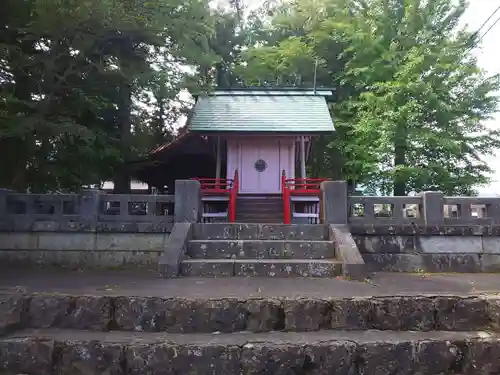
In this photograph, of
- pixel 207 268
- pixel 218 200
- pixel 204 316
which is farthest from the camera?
pixel 218 200

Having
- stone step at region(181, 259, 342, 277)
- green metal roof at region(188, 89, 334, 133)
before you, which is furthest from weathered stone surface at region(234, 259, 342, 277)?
green metal roof at region(188, 89, 334, 133)

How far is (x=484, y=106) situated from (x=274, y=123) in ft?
23.0

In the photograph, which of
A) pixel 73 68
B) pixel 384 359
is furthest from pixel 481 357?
pixel 73 68

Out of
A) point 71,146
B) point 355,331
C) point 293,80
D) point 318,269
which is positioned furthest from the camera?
point 293,80

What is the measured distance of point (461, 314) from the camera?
452cm

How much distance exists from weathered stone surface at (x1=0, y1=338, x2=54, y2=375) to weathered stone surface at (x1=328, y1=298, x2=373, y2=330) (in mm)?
2843

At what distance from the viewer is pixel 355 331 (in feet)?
14.3

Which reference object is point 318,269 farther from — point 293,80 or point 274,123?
point 293,80

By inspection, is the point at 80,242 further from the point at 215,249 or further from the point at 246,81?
the point at 246,81

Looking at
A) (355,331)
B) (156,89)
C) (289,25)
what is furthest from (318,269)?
(289,25)

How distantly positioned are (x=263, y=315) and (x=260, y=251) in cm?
310

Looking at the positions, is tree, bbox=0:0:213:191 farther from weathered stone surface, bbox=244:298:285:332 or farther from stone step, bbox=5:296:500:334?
weathered stone surface, bbox=244:298:285:332

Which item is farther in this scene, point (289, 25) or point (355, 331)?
point (289, 25)

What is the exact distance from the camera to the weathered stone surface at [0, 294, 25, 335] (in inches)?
167
